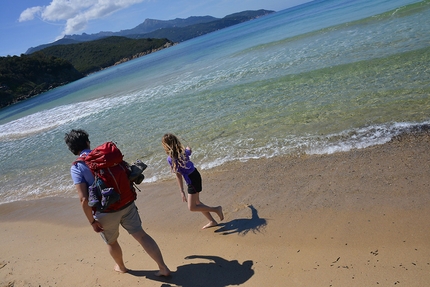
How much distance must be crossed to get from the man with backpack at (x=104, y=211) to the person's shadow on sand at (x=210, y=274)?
5.7 inches

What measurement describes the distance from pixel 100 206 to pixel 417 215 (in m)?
3.87

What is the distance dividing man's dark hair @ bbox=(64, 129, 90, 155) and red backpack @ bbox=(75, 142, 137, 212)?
17 centimetres

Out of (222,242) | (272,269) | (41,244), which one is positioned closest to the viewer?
(272,269)

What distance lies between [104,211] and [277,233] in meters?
2.31

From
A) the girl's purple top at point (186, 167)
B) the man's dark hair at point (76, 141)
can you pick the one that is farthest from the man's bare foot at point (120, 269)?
the man's dark hair at point (76, 141)

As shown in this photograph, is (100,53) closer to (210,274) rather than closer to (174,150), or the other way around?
(174,150)

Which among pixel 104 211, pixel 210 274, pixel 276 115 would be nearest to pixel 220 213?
pixel 210 274

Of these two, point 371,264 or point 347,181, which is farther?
point 347,181

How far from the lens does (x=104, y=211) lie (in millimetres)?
3568

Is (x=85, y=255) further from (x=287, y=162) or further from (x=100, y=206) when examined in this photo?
(x=287, y=162)

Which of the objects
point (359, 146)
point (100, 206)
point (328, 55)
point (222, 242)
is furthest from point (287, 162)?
point (328, 55)

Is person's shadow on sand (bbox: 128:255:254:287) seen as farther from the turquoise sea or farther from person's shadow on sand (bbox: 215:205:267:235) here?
the turquoise sea

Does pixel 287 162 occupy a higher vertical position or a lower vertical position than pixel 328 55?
lower

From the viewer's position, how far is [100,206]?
3357mm
